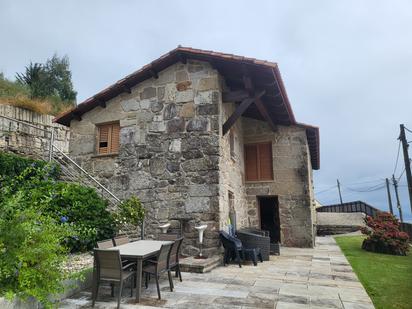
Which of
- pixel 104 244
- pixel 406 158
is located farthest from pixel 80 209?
pixel 406 158

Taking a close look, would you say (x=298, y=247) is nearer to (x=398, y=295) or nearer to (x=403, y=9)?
(x=398, y=295)

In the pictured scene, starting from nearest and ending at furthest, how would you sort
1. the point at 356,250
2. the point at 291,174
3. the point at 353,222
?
the point at 356,250 < the point at 291,174 < the point at 353,222

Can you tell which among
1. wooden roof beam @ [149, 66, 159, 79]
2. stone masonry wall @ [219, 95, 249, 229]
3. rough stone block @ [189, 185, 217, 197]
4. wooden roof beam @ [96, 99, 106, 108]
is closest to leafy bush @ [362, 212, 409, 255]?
stone masonry wall @ [219, 95, 249, 229]

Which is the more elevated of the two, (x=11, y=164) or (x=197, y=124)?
(x=197, y=124)

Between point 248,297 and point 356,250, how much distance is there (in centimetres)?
702

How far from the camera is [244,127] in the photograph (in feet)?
36.7

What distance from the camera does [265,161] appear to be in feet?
35.6

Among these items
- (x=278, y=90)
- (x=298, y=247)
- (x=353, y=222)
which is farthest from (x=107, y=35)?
(x=353, y=222)

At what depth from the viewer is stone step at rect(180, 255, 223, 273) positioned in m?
5.65

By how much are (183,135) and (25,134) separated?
5788 millimetres

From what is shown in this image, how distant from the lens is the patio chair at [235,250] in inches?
254

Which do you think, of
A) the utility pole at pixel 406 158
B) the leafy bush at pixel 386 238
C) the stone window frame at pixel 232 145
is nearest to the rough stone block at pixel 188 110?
the stone window frame at pixel 232 145

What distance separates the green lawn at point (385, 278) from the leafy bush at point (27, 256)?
4000mm

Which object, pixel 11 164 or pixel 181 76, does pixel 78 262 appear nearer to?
pixel 11 164
